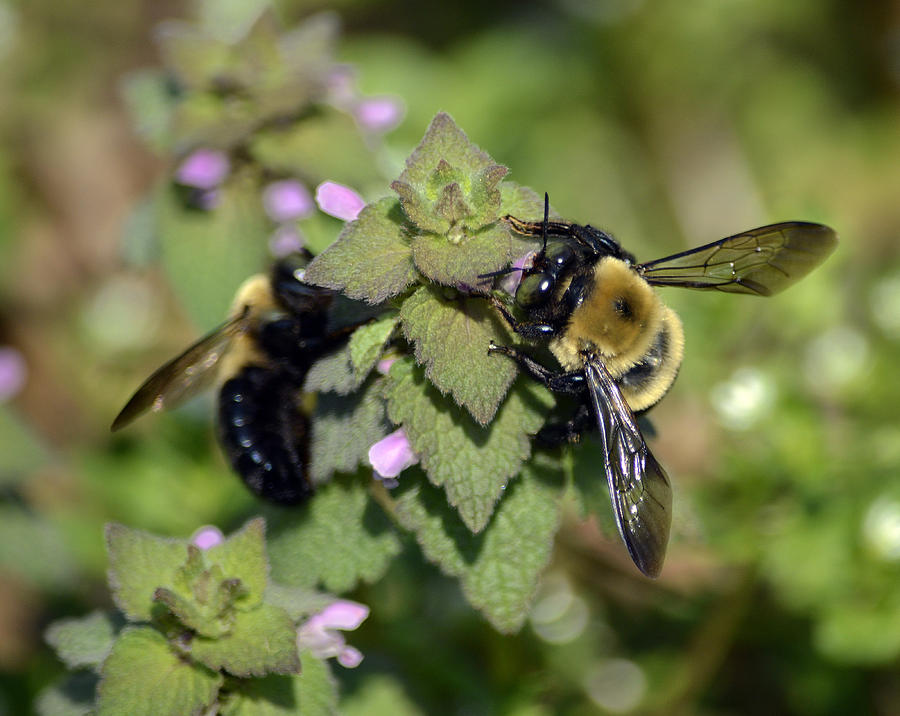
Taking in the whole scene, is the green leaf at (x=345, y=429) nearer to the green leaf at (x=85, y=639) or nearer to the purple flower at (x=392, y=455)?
the purple flower at (x=392, y=455)

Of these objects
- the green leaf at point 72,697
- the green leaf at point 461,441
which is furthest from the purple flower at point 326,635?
the green leaf at point 72,697

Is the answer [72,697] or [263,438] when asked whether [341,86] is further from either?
[72,697]

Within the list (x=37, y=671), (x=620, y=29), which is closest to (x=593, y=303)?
(x=37, y=671)

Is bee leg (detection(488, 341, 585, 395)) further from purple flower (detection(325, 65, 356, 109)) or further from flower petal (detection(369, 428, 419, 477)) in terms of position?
purple flower (detection(325, 65, 356, 109))

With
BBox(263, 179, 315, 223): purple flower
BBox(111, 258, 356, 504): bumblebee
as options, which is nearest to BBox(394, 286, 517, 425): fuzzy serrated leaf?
BBox(111, 258, 356, 504): bumblebee

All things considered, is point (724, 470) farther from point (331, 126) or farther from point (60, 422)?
point (60, 422)

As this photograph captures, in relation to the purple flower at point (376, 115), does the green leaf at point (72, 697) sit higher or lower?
lower
